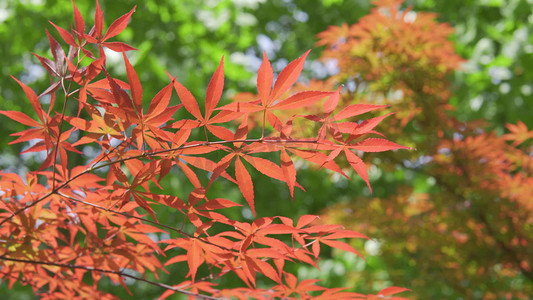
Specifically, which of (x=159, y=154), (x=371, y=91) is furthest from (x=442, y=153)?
(x=159, y=154)

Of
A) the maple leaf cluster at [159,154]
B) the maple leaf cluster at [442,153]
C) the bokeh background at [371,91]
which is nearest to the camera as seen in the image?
the maple leaf cluster at [159,154]

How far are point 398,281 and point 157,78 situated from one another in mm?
1737

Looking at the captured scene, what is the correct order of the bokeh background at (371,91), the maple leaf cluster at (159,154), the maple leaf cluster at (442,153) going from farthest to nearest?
the bokeh background at (371,91) < the maple leaf cluster at (442,153) < the maple leaf cluster at (159,154)

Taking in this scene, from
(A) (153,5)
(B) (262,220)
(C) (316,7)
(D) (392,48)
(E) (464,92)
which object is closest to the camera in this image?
(B) (262,220)

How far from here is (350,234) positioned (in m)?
0.59

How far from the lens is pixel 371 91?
157cm

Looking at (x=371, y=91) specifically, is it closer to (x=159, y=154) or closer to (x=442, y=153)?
(x=442, y=153)

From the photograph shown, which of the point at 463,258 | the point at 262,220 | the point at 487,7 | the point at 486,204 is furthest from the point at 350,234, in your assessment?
the point at 487,7

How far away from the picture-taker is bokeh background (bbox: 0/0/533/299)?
5.57 feet

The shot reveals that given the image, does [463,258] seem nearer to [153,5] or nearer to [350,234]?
[350,234]

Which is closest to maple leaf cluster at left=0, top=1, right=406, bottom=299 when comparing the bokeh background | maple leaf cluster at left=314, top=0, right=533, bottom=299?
maple leaf cluster at left=314, top=0, right=533, bottom=299

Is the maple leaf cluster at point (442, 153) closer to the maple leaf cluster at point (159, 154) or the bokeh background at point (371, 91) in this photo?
the bokeh background at point (371, 91)

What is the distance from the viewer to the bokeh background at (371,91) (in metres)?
Result: 1.70

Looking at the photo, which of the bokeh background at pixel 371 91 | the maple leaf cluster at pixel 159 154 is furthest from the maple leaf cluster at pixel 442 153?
the maple leaf cluster at pixel 159 154
